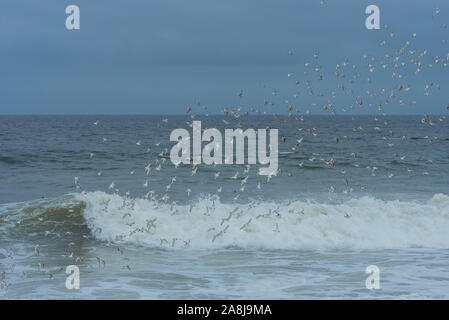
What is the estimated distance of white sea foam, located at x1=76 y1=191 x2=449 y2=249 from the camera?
12.1 m

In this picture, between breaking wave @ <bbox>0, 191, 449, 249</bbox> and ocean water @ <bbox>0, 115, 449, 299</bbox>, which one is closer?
ocean water @ <bbox>0, 115, 449, 299</bbox>

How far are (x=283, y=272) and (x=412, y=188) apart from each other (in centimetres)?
1237

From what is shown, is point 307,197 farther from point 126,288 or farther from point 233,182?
point 126,288

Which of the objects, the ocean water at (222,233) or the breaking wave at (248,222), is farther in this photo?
the breaking wave at (248,222)

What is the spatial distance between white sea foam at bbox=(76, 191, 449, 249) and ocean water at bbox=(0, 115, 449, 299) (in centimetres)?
5

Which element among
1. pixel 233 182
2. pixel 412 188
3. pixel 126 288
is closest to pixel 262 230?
pixel 126 288

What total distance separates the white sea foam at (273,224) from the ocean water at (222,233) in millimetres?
45

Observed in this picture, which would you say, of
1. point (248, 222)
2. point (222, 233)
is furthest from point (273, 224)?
point (222, 233)

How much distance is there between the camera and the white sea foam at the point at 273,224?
12.1 meters

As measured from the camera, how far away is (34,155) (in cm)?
2869

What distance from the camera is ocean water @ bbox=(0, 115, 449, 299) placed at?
8.68 m

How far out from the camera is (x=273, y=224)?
1344cm

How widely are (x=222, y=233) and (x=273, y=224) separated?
60.2 inches

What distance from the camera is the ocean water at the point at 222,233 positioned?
8.68 meters
